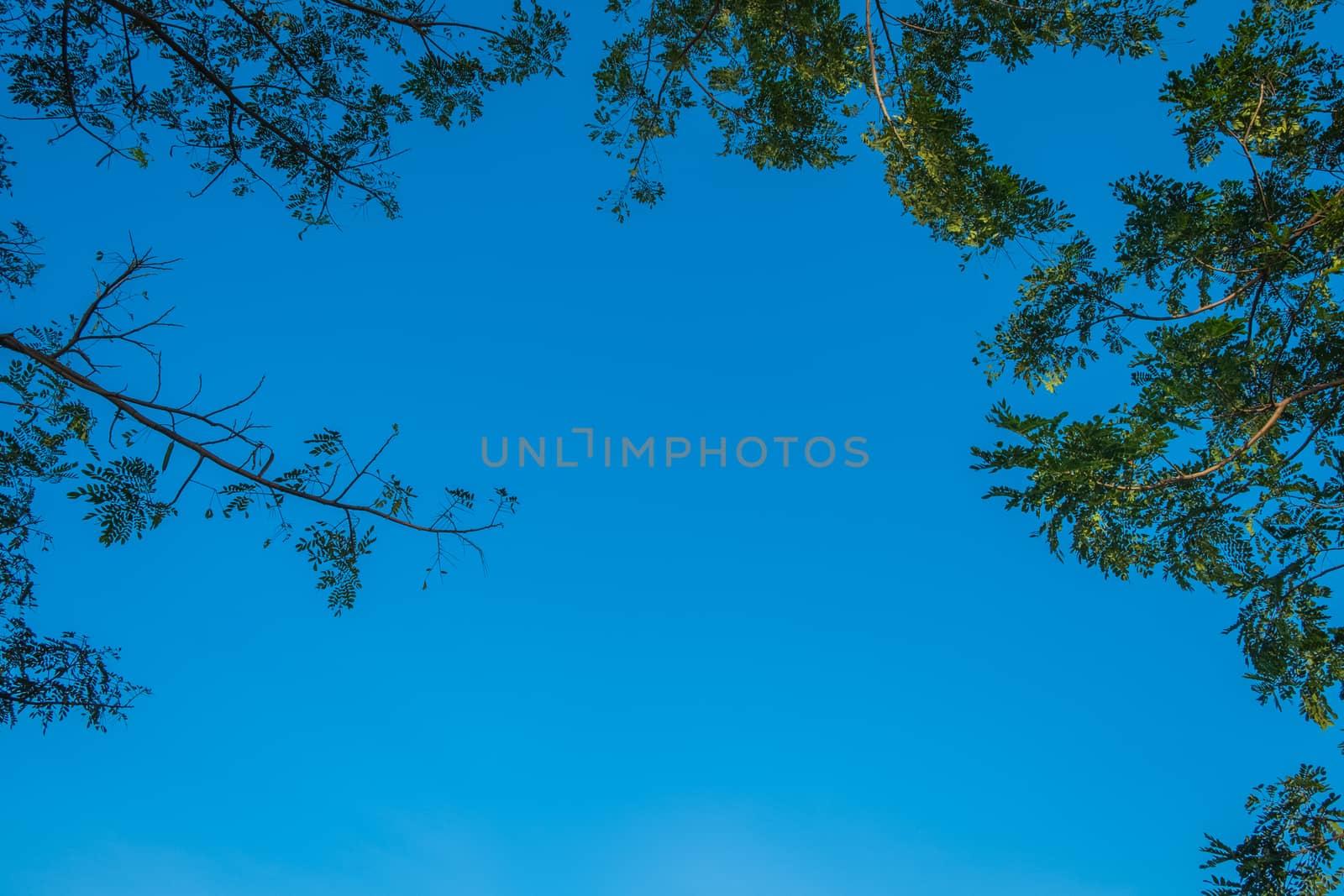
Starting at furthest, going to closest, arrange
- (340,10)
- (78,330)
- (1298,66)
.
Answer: (340,10), (1298,66), (78,330)

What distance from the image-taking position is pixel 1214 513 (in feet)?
14.1

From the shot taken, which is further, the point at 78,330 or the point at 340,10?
the point at 340,10

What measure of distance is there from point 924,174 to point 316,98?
3666 millimetres

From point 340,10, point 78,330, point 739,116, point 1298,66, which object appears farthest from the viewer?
point 739,116

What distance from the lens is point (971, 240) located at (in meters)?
4.86

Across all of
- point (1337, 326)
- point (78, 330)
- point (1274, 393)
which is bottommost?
point (78, 330)

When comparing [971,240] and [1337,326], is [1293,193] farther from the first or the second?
[971,240]

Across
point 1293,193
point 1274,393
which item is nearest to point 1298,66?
point 1293,193

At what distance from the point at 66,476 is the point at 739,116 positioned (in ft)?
15.8

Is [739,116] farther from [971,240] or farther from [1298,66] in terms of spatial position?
[1298,66]

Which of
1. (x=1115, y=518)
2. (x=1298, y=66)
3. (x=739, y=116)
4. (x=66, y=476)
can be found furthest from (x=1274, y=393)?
(x=66, y=476)

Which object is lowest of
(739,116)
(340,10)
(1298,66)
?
(1298,66)

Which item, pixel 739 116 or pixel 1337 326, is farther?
pixel 739 116

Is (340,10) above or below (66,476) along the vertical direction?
above
